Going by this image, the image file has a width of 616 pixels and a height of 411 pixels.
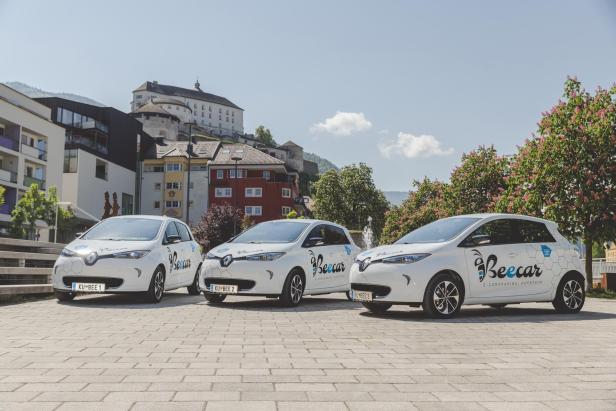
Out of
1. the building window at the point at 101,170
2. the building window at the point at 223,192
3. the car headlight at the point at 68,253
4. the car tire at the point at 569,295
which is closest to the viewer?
the car tire at the point at 569,295

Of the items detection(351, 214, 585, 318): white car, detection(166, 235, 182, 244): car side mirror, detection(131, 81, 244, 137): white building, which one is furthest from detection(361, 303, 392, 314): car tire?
detection(131, 81, 244, 137): white building

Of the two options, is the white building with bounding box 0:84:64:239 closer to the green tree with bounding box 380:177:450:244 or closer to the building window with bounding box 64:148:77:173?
the building window with bounding box 64:148:77:173

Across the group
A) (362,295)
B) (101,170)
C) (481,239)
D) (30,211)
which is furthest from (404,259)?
(101,170)

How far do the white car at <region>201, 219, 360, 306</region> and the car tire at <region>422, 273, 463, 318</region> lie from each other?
2.88 metres

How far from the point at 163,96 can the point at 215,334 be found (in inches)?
6326

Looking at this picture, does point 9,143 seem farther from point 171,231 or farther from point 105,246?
point 105,246

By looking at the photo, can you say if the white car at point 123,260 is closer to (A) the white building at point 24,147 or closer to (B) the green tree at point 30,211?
(B) the green tree at point 30,211

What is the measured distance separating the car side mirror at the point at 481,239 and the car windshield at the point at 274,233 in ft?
11.6

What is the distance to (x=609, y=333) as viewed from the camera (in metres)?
8.39

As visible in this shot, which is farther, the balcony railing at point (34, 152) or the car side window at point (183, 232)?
the balcony railing at point (34, 152)

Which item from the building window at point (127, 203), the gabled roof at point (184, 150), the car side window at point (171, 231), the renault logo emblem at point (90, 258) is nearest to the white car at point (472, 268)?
the car side window at point (171, 231)

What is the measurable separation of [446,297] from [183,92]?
6917 inches

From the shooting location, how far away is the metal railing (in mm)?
11906

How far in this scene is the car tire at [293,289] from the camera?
1154 cm
